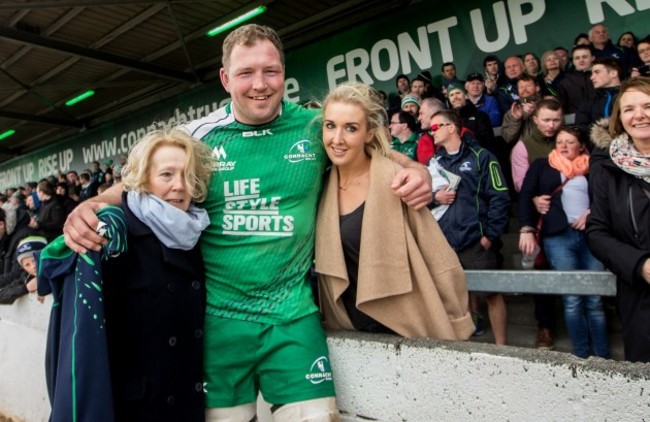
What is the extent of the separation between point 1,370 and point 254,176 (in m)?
3.33

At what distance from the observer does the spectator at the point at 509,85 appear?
5758mm

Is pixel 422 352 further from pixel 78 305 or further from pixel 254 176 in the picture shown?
pixel 78 305

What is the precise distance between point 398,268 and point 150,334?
92 cm

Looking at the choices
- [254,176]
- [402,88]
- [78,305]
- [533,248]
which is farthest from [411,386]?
[402,88]

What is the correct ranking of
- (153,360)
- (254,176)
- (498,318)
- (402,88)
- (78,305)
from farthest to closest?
(402,88)
(498,318)
(254,176)
(153,360)
(78,305)

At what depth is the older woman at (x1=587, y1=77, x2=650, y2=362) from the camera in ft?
6.31

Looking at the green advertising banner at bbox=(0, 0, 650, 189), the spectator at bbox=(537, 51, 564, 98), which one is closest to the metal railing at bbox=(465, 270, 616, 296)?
the green advertising banner at bbox=(0, 0, 650, 189)

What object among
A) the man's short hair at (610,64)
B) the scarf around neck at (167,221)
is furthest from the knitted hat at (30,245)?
the man's short hair at (610,64)

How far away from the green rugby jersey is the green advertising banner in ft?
12.8

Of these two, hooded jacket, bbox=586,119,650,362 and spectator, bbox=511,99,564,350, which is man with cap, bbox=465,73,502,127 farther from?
hooded jacket, bbox=586,119,650,362

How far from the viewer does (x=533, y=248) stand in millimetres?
3586

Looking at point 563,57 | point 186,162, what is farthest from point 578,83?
point 186,162

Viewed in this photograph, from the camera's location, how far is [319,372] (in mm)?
1708

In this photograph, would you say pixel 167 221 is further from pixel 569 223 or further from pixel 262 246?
pixel 569 223
